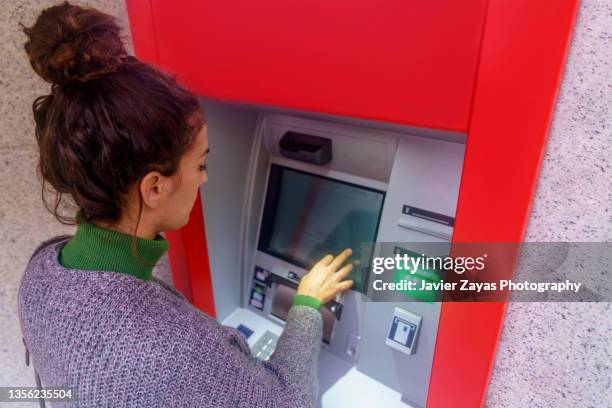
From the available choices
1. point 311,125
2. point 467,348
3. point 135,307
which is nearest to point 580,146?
point 467,348

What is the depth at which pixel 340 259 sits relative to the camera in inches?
46.5

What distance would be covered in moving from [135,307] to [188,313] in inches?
4.3

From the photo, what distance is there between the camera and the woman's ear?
77 cm

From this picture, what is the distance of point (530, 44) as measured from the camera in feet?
1.89

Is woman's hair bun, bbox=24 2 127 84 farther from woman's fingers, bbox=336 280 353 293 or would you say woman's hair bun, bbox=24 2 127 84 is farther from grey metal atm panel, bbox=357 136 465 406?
woman's fingers, bbox=336 280 353 293

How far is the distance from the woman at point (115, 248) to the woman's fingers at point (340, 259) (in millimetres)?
404

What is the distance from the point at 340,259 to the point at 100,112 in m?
0.77

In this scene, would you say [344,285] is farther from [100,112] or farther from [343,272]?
[100,112]

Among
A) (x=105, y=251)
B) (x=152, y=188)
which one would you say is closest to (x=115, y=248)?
(x=105, y=251)

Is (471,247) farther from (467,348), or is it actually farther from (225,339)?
(225,339)

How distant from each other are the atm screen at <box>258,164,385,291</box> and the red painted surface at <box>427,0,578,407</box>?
17.5 inches

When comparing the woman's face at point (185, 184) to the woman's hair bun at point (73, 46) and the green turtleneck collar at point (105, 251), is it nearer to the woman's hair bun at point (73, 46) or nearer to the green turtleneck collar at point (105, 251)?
the green turtleneck collar at point (105, 251)

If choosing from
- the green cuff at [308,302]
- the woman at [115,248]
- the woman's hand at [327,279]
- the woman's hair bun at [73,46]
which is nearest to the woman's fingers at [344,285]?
the woman's hand at [327,279]

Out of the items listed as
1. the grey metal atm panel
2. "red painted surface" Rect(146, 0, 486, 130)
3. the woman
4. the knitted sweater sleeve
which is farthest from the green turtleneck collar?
the grey metal atm panel
